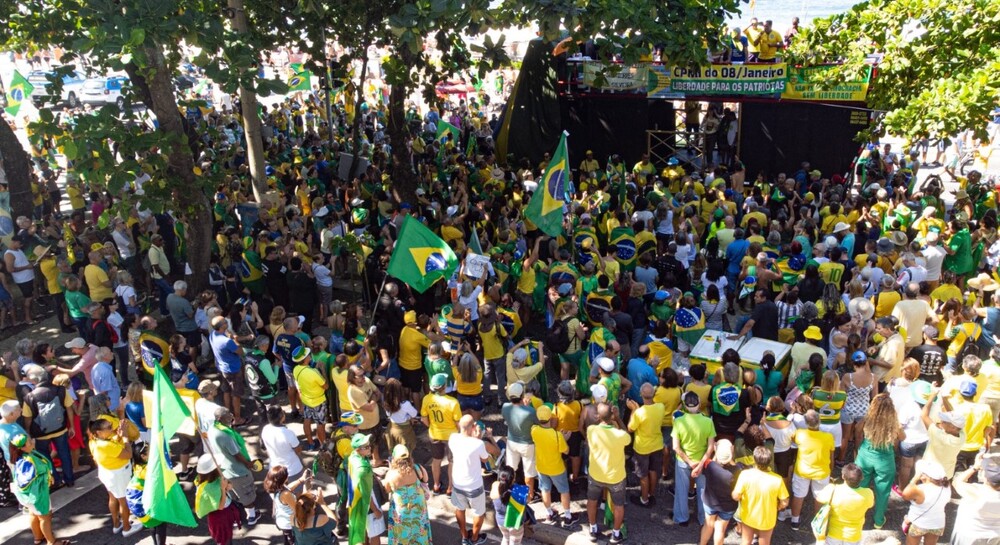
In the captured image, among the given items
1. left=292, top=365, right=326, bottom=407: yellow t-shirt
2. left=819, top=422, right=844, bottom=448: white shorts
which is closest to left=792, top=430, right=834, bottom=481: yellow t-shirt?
left=819, top=422, right=844, bottom=448: white shorts

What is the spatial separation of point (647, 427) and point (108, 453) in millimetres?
4559

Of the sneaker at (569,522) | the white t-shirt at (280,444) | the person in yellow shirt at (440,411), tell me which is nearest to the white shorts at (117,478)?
the white t-shirt at (280,444)

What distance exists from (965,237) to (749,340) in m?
3.94

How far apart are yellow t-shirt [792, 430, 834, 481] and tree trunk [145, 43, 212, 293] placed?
7.54m

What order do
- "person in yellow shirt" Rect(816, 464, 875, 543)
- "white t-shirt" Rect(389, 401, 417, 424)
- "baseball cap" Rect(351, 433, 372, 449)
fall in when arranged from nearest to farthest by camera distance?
1. "person in yellow shirt" Rect(816, 464, 875, 543)
2. "baseball cap" Rect(351, 433, 372, 449)
3. "white t-shirt" Rect(389, 401, 417, 424)

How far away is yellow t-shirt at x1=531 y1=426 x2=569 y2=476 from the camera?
22.1 ft

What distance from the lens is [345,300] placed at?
494 inches

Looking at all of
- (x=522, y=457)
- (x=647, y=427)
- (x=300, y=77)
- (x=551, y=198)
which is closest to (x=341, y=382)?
(x=522, y=457)

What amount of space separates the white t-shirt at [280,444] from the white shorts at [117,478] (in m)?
1.23

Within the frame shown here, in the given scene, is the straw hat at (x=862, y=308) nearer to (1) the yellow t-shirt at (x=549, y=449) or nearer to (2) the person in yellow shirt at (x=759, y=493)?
(2) the person in yellow shirt at (x=759, y=493)

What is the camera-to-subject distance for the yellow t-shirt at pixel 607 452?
6.48 metres

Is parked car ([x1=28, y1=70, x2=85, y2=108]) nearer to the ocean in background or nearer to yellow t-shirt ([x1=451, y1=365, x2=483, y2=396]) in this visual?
yellow t-shirt ([x1=451, y1=365, x2=483, y2=396])

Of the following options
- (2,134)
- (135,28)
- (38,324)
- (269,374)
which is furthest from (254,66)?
(2,134)

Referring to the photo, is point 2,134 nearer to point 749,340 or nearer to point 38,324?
point 38,324
